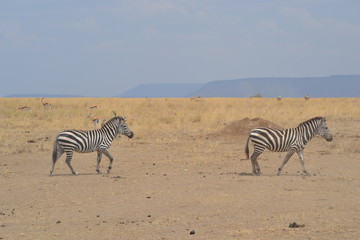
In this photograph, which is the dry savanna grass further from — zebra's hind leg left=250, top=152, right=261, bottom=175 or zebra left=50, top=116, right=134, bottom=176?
zebra left=50, top=116, right=134, bottom=176

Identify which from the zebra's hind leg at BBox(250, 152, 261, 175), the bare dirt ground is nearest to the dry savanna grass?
the bare dirt ground

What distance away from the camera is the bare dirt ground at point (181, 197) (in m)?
8.12

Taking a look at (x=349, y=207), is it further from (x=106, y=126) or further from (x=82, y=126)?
(x=82, y=126)

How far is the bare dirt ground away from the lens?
8.12 meters

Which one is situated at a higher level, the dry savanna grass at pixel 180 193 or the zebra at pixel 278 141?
the zebra at pixel 278 141

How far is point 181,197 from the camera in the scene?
10.6m

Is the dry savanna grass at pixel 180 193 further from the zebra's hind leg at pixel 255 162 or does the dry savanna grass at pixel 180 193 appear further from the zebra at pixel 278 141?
the zebra at pixel 278 141

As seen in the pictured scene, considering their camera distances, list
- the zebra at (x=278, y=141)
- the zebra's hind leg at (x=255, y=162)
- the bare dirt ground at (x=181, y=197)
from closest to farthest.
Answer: the bare dirt ground at (x=181, y=197) → the zebra's hind leg at (x=255, y=162) → the zebra at (x=278, y=141)

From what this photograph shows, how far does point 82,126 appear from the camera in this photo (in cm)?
2608

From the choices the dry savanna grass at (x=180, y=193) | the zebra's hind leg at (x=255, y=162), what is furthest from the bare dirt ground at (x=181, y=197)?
the zebra's hind leg at (x=255, y=162)

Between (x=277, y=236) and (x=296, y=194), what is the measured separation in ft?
10.7

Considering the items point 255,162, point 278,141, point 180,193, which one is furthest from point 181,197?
point 278,141

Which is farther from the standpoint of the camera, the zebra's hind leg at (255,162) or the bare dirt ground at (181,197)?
the zebra's hind leg at (255,162)

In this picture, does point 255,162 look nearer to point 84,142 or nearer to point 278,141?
point 278,141
